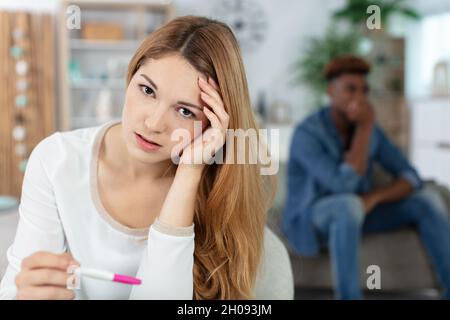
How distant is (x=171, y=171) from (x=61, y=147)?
65 millimetres

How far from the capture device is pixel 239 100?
30cm

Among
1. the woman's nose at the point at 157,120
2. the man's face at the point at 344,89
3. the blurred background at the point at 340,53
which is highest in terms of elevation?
the blurred background at the point at 340,53

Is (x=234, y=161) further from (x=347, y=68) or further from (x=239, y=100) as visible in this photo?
(x=347, y=68)

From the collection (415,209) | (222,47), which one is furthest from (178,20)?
(415,209)

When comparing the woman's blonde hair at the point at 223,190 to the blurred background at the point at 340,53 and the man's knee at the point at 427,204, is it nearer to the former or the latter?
the man's knee at the point at 427,204

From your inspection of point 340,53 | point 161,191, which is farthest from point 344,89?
point 340,53

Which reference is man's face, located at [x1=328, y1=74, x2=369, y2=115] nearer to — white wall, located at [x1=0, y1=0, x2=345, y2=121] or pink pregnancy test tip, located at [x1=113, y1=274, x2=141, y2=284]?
pink pregnancy test tip, located at [x1=113, y1=274, x2=141, y2=284]

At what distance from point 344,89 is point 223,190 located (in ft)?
2.98

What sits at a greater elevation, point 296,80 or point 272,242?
point 296,80

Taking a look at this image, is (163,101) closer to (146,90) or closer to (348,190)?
(146,90)

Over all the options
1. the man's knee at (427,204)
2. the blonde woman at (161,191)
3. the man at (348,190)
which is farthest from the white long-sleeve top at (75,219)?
the man's knee at (427,204)

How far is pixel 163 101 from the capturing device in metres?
0.29

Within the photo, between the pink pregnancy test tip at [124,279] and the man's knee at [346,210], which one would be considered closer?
the pink pregnancy test tip at [124,279]

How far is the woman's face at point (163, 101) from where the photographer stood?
0.29 m
